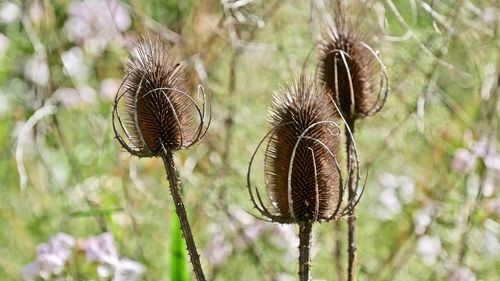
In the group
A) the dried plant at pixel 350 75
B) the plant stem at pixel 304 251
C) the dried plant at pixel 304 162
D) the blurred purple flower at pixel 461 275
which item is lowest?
the blurred purple flower at pixel 461 275

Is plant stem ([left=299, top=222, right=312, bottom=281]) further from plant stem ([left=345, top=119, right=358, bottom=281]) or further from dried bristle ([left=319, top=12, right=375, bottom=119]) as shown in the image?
dried bristle ([left=319, top=12, right=375, bottom=119])

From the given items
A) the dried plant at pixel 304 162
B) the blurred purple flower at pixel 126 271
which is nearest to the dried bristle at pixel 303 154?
the dried plant at pixel 304 162

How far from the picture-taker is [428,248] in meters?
2.85

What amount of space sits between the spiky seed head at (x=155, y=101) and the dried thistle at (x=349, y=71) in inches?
11.8

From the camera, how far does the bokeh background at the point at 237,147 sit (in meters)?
2.73

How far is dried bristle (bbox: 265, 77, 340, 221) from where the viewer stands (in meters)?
1.39

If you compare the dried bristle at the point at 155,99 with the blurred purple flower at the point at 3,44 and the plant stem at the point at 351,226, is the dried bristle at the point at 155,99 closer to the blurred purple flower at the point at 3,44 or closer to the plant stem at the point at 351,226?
the plant stem at the point at 351,226

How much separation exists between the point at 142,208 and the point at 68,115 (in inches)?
27.8

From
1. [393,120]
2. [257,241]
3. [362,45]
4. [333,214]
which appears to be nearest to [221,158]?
[257,241]

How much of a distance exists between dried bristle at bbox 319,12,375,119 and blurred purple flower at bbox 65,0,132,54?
1.90 metres

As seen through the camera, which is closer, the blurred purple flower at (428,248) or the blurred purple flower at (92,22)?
the blurred purple flower at (428,248)

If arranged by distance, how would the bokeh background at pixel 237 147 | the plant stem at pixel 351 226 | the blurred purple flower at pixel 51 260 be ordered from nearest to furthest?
the plant stem at pixel 351 226 → the blurred purple flower at pixel 51 260 → the bokeh background at pixel 237 147

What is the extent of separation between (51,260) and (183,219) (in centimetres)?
98

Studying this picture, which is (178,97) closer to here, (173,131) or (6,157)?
(173,131)
